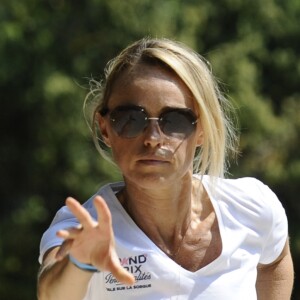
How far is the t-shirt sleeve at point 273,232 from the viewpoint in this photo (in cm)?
308

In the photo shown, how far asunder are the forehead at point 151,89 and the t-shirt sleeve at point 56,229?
0.34 meters

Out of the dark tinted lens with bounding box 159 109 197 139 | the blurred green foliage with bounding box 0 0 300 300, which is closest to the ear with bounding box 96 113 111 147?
the dark tinted lens with bounding box 159 109 197 139

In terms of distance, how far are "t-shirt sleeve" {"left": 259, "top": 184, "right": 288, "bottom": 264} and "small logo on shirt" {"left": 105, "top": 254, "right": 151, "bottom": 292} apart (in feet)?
1.40

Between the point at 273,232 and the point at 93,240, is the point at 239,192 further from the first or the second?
the point at 93,240

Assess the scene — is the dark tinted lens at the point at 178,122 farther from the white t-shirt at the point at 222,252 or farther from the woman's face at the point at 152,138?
the white t-shirt at the point at 222,252

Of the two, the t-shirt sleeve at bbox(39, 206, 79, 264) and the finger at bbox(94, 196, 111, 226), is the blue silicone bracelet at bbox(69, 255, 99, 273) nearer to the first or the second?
the finger at bbox(94, 196, 111, 226)

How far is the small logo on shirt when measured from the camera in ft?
9.21

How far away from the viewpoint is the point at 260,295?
10.7 ft

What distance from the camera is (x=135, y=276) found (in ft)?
9.21

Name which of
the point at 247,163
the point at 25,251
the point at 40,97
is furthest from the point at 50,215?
the point at 247,163

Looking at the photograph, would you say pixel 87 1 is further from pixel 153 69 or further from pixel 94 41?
pixel 153 69

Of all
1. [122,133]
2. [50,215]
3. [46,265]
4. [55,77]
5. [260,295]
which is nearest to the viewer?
[46,265]

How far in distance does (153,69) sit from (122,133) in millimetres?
198

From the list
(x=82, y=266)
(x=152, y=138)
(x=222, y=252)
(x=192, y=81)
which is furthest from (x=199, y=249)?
(x=82, y=266)
